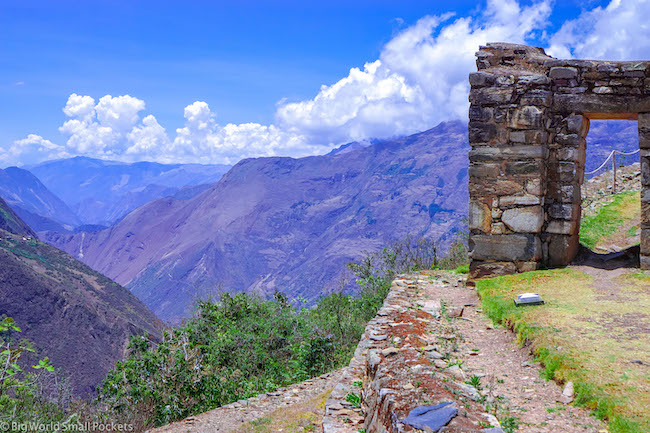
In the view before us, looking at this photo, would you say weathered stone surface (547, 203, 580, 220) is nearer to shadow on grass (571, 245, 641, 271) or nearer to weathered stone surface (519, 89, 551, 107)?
shadow on grass (571, 245, 641, 271)

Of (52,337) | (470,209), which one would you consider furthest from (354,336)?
(52,337)

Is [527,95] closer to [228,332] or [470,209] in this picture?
[470,209]

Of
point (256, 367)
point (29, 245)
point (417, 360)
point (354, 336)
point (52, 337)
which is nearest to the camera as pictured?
point (417, 360)

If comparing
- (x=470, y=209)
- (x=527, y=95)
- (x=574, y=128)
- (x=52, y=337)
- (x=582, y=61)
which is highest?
(x=582, y=61)

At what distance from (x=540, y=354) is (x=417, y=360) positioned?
4.16 ft

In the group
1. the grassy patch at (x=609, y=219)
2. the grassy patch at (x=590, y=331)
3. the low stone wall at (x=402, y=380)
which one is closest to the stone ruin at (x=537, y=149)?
the grassy patch at (x=590, y=331)

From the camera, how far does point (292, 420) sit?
656 cm

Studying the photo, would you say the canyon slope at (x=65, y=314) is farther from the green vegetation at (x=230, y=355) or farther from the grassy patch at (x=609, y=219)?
the grassy patch at (x=609, y=219)

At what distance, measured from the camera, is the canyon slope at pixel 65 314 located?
1647 inches

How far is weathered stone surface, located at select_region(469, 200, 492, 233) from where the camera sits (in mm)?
8062

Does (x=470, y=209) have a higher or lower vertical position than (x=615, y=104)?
lower

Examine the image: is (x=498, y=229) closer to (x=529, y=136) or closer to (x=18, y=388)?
(x=529, y=136)

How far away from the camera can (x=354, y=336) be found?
40.4 ft

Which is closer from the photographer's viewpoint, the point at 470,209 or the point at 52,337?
the point at 470,209
